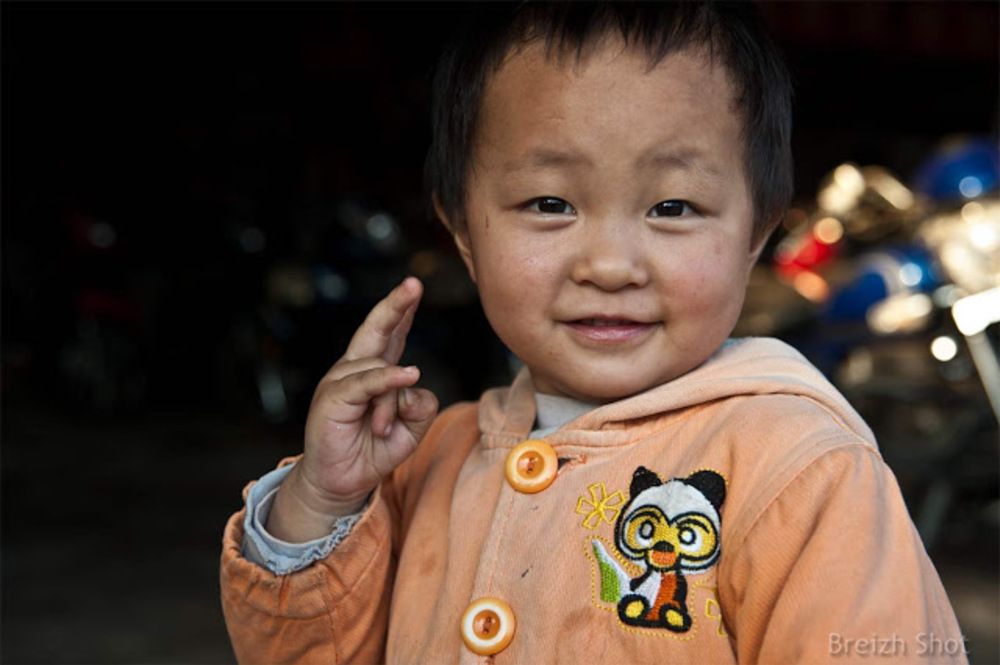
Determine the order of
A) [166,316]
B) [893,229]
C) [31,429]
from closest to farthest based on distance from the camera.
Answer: [893,229] < [31,429] < [166,316]

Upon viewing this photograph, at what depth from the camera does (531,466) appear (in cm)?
113

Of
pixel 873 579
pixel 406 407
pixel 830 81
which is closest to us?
pixel 873 579

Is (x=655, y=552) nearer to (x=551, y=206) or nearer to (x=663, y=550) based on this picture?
(x=663, y=550)

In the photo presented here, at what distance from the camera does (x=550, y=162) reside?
1.12 m

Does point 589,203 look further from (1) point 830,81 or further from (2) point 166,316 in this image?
(1) point 830,81

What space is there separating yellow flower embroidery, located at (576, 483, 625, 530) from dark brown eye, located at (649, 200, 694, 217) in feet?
0.95

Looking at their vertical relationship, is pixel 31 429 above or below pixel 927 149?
below

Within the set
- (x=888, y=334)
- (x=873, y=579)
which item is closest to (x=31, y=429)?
(x=888, y=334)

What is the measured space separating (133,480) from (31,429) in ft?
4.21

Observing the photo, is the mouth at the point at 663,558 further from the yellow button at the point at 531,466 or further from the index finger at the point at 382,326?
the index finger at the point at 382,326

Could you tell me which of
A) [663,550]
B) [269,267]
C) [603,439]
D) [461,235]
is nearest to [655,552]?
[663,550]

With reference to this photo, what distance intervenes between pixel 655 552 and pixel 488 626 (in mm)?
186

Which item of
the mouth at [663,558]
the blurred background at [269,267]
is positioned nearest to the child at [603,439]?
the mouth at [663,558]

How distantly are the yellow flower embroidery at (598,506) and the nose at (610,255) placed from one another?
210 mm
